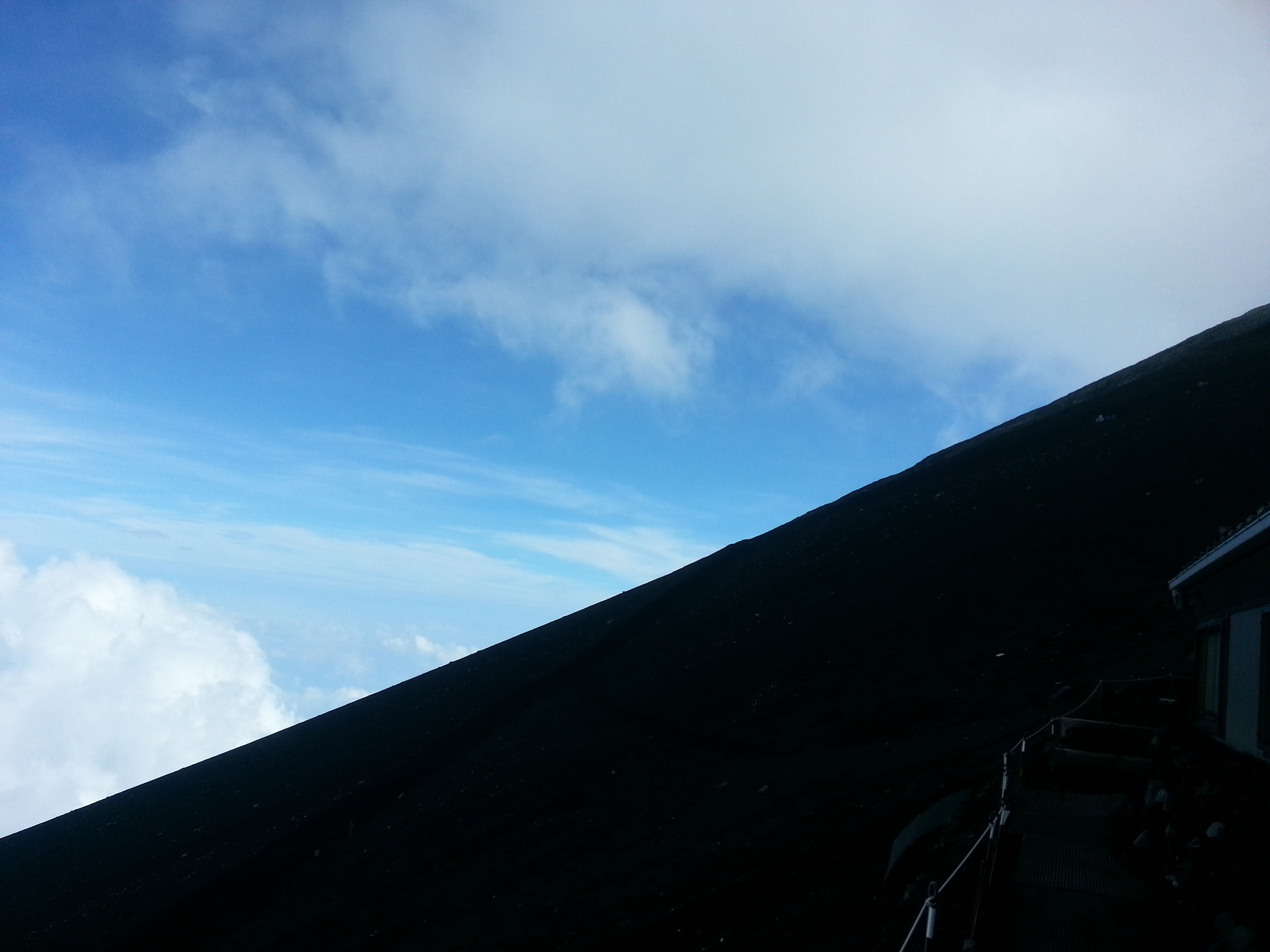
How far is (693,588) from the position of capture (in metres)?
38.8

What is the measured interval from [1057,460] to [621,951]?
2759cm

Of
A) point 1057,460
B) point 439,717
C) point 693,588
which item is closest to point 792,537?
point 693,588

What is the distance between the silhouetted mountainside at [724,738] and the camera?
43.4ft

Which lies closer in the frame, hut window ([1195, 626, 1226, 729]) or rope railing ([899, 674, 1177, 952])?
rope railing ([899, 674, 1177, 952])

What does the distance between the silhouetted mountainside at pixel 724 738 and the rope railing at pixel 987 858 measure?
1115 mm

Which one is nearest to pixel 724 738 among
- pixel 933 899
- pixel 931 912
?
pixel 933 899

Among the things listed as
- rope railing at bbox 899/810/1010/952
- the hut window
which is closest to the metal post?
rope railing at bbox 899/810/1010/952

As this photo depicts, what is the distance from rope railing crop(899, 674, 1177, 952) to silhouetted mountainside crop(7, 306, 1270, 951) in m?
1.11

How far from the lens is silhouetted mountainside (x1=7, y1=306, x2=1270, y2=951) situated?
13.2 meters

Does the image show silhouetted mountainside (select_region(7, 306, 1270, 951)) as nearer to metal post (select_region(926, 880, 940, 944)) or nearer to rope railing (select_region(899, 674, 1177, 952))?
rope railing (select_region(899, 674, 1177, 952))

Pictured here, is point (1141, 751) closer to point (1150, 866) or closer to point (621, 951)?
point (1150, 866)

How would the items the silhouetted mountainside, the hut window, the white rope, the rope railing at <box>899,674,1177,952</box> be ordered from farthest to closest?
the silhouetted mountainside < the hut window < the rope railing at <box>899,674,1177,952</box> < the white rope

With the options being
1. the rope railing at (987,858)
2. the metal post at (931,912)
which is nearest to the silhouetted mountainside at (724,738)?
the rope railing at (987,858)

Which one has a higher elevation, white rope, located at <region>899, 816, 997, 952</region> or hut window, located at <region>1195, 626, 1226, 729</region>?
hut window, located at <region>1195, 626, 1226, 729</region>
